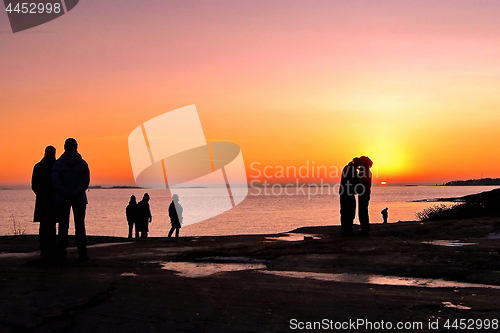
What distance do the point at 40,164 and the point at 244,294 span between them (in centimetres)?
485

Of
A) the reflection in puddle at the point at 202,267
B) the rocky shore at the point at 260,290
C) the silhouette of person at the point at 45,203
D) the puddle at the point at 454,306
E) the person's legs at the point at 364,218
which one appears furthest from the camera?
the person's legs at the point at 364,218

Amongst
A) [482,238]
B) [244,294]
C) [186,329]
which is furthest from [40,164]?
[482,238]

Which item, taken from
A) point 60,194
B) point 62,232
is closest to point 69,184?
point 60,194

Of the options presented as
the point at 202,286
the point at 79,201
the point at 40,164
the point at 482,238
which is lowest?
the point at 482,238

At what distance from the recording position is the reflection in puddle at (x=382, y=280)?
679 centimetres

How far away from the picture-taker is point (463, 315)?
4.89 m

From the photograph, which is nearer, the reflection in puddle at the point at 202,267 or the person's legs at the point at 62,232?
the reflection in puddle at the point at 202,267

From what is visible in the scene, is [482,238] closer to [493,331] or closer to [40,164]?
[493,331]

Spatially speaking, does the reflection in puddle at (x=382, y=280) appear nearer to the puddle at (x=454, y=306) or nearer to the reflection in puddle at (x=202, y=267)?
the reflection in puddle at (x=202, y=267)

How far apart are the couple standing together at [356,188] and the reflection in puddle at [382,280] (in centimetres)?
572

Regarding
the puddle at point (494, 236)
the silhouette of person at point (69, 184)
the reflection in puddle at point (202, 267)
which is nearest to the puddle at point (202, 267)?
the reflection in puddle at point (202, 267)

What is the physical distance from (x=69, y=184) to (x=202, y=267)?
2779mm

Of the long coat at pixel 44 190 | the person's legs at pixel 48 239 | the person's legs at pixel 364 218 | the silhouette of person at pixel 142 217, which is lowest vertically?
the silhouette of person at pixel 142 217

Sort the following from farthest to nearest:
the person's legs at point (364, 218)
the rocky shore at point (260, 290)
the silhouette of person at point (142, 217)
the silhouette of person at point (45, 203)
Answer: the silhouette of person at point (142, 217), the person's legs at point (364, 218), the silhouette of person at point (45, 203), the rocky shore at point (260, 290)
